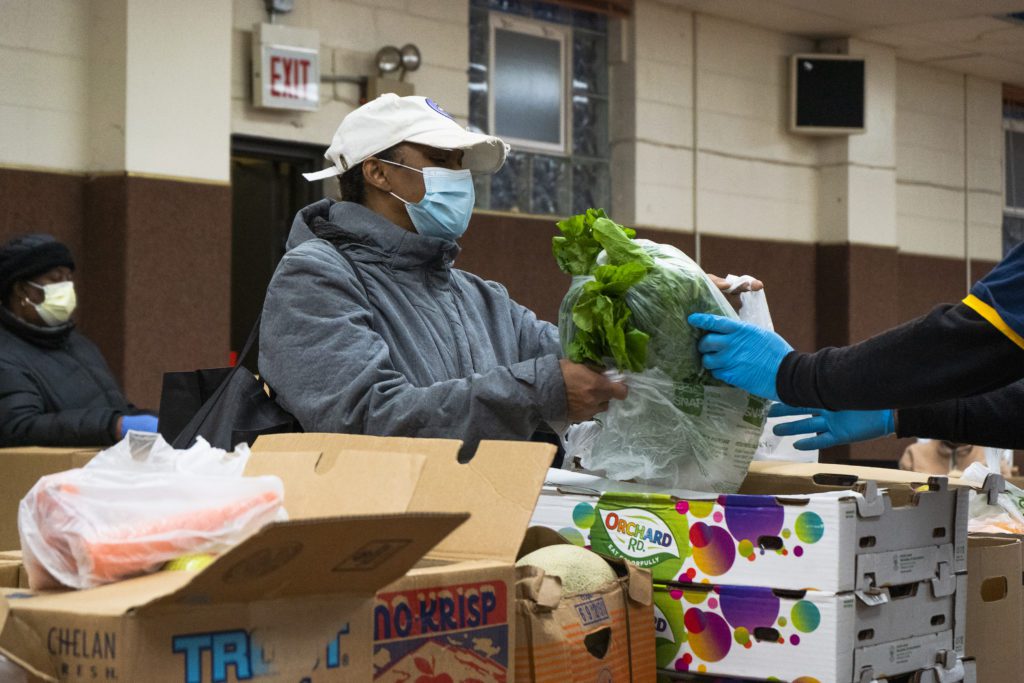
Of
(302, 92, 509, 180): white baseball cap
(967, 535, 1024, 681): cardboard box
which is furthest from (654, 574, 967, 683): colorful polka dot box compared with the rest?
(302, 92, 509, 180): white baseball cap

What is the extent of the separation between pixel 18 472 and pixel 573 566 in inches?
82.4

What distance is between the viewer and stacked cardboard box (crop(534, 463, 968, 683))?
5.88 ft

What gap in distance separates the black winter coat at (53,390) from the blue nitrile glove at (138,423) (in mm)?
29

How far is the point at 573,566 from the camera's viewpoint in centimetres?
177

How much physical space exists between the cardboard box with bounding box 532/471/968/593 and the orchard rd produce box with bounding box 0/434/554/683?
1.17 ft

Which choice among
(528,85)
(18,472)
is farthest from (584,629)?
(528,85)

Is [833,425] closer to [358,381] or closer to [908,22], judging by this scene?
[358,381]

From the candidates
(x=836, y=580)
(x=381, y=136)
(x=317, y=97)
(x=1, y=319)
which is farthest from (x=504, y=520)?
(x=317, y=97)

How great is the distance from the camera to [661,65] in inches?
299

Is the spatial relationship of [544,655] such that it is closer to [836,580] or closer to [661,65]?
[836,580]

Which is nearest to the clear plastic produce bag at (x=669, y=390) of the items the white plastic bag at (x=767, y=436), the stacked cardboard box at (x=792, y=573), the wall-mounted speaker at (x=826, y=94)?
the stacked cardboard box at (x=792, y=573)

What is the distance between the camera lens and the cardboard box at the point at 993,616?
2.21 metres

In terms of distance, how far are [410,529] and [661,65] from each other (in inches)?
260

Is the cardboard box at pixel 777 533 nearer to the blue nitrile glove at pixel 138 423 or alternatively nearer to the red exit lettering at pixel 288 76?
the blue nitrile glove at pixel 138 423
